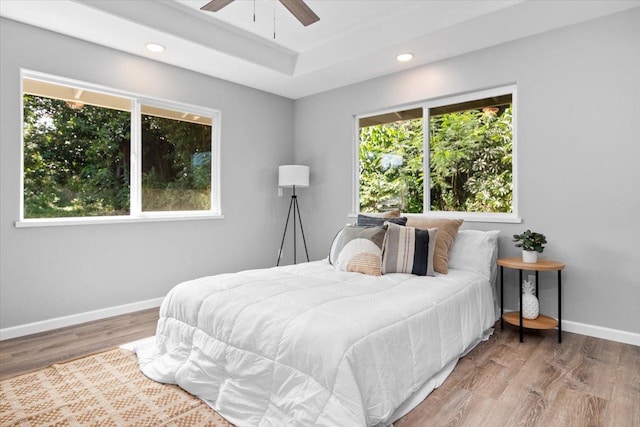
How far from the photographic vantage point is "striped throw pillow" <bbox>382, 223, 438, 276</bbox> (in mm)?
2752

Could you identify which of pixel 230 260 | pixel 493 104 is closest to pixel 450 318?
pixel 493 104

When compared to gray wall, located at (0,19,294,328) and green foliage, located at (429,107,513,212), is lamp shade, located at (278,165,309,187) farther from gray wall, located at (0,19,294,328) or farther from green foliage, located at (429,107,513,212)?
green foliage, located at (429,107,513,212)

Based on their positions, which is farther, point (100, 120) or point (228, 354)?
point (100, 120)

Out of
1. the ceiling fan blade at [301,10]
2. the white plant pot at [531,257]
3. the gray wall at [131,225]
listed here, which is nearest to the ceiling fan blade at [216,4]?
the ceiling fan blade at [301,10]

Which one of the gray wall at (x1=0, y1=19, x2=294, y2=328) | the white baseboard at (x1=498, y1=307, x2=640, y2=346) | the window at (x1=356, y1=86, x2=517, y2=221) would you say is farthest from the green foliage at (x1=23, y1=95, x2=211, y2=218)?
the white baseboard at (x1=498, y1=307, x2=640, y2=346)

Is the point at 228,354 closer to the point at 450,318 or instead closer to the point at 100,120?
the point at 450,318

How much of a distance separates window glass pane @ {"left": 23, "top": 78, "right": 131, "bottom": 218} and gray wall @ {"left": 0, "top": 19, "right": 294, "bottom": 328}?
0.47ft

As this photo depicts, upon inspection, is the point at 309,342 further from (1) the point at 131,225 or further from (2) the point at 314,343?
(1) the point at 131,225

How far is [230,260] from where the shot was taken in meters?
4.37

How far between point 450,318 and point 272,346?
3.82 feet

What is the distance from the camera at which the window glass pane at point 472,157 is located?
3363mm


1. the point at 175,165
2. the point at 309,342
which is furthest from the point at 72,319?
the point at 309,342

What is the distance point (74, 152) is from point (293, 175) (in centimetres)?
218

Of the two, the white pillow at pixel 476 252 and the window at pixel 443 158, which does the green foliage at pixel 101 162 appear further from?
the white pillow at pixel 476 252
